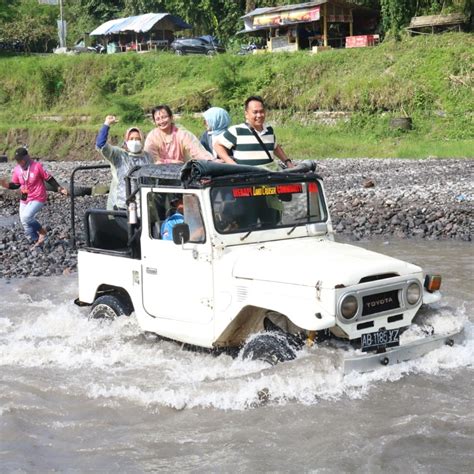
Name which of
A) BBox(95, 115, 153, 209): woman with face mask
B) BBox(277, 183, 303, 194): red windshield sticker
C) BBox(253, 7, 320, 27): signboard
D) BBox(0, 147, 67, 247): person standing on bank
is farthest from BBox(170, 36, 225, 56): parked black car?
BBox(277, 183, 303, 194): red windshield sticker

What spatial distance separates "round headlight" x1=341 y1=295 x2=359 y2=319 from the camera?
253 inches

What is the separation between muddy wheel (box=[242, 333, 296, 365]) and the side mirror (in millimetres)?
1116

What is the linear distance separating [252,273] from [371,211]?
1123cm

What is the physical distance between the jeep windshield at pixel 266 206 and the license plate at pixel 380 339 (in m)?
1.46

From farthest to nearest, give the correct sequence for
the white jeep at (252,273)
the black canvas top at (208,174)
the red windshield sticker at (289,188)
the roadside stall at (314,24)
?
the roadside stall at (314,24)
the red windshield sticker at (289,188)
the black canvas top at (208,174)
the white jeep at (252,273)

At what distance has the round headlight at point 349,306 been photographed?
6.44m

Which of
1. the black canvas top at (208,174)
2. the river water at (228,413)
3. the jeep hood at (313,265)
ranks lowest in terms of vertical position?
the river water at (228,413)

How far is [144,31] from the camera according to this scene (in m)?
62.3

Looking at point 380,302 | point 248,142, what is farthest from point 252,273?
point 248,142

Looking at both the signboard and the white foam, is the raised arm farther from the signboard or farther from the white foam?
the signboard

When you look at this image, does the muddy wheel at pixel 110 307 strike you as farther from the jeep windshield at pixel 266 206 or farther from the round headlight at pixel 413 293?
the round headlight at pixel 413 293

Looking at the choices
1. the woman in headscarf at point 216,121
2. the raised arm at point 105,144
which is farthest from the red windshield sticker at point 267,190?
the raised arm at point 105,144

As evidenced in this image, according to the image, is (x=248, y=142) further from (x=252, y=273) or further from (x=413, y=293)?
(x=413, y=293)

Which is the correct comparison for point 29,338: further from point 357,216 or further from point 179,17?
point 179,17
